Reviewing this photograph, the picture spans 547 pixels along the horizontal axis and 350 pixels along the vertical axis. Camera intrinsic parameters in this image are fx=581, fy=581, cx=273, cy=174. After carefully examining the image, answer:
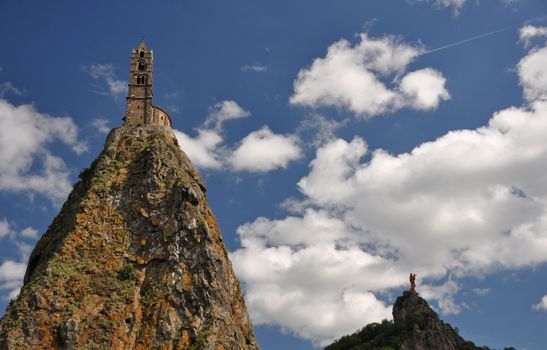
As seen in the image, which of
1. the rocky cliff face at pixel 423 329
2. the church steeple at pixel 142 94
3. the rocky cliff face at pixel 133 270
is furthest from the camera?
the rocky cliff face at pixel 423 329

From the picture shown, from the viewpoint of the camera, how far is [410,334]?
135 m

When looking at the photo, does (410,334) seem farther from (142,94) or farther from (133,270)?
(142,94)

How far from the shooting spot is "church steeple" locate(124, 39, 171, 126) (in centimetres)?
11800

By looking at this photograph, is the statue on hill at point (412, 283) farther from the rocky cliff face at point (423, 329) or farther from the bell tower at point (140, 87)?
the bell tower at point (140, 87)

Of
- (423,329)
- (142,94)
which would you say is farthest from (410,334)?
(142,94)

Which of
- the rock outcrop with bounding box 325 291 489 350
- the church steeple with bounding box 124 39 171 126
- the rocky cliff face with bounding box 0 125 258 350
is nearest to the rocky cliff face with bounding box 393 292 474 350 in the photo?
the rock outcrop with bounding box 325 291 489 350

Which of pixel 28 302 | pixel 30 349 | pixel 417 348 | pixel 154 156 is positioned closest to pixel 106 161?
pixel 154 156

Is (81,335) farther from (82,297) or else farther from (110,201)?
(110,201)

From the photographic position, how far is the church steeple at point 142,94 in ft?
387

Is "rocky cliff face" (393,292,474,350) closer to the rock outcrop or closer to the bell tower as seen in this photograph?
the rock outcrop

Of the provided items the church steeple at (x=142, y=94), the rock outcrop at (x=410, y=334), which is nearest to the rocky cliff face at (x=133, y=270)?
the church steeple at (x=142, y=94)

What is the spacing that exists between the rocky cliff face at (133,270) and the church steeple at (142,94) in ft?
24.0

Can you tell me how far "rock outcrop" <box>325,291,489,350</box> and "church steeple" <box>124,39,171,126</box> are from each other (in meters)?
71.7

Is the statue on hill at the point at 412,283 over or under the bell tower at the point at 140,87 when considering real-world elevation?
under
